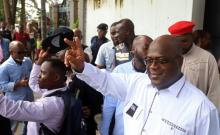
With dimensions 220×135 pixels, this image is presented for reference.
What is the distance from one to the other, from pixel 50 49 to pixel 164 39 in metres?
1.39

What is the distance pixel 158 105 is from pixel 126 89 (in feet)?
1.27

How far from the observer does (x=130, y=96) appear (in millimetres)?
2580

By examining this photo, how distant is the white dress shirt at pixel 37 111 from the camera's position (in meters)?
2.78

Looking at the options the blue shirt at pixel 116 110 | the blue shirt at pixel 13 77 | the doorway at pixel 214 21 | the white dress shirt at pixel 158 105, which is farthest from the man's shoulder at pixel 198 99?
the doorway at pixel 214 21

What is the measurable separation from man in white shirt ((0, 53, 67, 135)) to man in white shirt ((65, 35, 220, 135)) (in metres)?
0.51

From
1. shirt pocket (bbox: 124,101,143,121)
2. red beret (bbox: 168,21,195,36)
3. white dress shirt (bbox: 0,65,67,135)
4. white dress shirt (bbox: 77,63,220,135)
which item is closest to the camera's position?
white dress shirt (bbox: 77,63,220,135)

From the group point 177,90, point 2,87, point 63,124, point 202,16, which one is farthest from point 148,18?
point 177,90

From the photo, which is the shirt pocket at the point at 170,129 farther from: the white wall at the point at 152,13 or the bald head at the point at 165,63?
the white wall at the point at 152,13

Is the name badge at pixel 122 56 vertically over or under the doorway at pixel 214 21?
under

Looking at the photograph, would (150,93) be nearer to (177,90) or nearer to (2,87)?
(177,90)

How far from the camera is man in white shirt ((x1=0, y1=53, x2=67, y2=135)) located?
2.79m

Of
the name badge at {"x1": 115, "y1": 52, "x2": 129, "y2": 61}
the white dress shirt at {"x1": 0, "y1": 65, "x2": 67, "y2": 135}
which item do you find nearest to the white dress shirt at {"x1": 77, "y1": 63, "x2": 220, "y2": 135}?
the white dress shirt at {"x1": 0, "y1": 65, "x2": 67, "y2": 135}

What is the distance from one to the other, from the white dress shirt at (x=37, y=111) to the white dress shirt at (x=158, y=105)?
0.49 meters

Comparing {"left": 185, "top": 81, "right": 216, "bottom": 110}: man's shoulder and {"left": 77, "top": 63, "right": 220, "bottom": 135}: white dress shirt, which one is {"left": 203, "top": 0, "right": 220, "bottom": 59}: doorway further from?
{"left": 185, "top": 81, "right": 216, "bottom": 110}: man's shoulder
